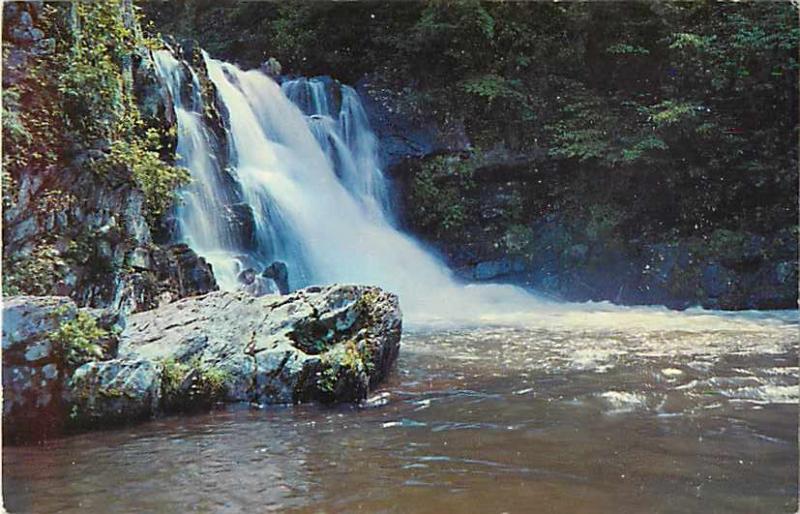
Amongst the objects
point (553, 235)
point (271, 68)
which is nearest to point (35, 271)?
point (271, 68)

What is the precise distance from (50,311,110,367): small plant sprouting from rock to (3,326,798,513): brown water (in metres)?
0.59

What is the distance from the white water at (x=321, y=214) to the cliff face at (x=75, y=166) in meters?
2.26

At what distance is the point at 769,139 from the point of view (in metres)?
13.5

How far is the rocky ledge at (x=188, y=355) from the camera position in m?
4.92

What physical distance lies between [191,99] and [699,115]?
9140 mm

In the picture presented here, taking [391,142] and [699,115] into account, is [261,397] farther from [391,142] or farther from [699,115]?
[699,115]

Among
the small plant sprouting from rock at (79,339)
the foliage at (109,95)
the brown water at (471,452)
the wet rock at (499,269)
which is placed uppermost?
the foliage at (109,95)

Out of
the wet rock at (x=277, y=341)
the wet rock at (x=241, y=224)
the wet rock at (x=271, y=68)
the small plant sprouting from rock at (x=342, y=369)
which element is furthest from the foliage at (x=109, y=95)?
the wet rock at (x=271, y=68)

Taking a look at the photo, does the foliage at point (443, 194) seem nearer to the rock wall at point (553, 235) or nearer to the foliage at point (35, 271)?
the rock wall at point (553, 235)

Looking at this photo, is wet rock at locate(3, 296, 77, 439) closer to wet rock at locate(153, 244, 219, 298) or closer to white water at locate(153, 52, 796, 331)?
wet rock at locate(153, 244, 219, 298)

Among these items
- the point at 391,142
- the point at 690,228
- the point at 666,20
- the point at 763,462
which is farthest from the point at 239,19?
the point at 763,462

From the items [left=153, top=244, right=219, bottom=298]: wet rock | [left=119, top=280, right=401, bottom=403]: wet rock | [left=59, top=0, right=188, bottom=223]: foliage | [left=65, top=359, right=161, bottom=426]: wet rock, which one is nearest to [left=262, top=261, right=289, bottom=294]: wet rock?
[left=153, top=244, right=219, bottom=298]: wet rock

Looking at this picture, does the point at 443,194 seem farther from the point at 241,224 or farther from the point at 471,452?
the point at 471,452

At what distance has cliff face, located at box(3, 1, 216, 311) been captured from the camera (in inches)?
241
